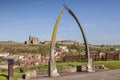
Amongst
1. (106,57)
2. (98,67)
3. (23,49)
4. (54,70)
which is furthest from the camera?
(23,49)

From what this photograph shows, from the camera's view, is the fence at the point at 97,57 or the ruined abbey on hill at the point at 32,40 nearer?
the fence at the point at 97,57

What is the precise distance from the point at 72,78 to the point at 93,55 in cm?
1141

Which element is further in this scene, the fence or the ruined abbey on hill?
the ruined abbey on hill

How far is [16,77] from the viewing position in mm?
14625

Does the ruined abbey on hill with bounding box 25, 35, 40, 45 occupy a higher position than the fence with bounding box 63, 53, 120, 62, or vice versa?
the ruined abbey on hill with bounding box 25, 35, 40, 45

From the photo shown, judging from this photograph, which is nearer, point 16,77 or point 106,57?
point 16,77

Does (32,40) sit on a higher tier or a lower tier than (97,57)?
higher

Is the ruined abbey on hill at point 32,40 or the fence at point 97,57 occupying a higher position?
the ruined abbey on hill at point 32,40

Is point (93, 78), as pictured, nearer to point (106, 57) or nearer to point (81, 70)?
point (81, 70)

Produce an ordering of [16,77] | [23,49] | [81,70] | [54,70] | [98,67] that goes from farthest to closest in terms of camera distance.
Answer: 1. [23,49]
2. [98,67]
3. [81,70]
4. [54,70]
5. [16,77]

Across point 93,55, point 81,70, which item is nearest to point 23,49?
point 93,55

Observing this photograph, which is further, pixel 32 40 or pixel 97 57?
pixel 32 40

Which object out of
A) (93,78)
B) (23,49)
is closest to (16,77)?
(93,78)

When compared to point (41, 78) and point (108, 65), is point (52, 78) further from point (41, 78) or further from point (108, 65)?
point (108, 65)
